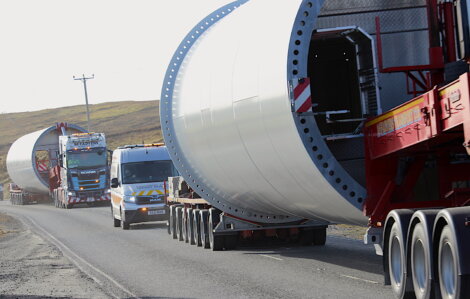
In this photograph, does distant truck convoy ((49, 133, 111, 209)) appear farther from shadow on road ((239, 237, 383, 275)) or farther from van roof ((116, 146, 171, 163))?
shadow on road ((239, 237, 383, 275))

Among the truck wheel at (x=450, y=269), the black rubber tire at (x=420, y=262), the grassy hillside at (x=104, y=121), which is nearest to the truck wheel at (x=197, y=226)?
the black rubber tire at (x=420, y=262)

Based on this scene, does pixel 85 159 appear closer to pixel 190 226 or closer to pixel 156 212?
pixel 156 212

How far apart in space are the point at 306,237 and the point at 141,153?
38.2ft

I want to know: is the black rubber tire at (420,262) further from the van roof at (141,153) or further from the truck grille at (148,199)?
the van roof at (141,153)

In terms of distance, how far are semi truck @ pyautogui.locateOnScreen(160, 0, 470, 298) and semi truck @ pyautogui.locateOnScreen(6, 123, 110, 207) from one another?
1217 inches

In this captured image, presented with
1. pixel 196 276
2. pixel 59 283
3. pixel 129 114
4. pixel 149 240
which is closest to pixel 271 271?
pixel 196 276

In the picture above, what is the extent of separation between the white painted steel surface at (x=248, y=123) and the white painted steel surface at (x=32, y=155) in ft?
118

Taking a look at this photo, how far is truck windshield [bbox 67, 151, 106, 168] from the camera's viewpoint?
47.7m

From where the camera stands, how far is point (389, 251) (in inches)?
427

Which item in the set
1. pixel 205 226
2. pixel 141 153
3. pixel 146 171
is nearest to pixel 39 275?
pixel 205 226

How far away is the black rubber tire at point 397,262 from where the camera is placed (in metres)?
10.3

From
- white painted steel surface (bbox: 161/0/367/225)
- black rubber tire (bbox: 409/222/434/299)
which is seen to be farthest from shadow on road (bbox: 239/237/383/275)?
black rubber tire (bbox: 409/222/434/299)

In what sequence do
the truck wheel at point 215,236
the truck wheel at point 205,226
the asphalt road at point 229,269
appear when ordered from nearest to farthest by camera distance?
1. the asphalt road at point 229,269
2. the truck wheel at point 215,236
3. the truck wheel at point 205,226

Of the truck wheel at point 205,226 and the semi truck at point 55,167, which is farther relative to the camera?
the semi truck at point 55,167
